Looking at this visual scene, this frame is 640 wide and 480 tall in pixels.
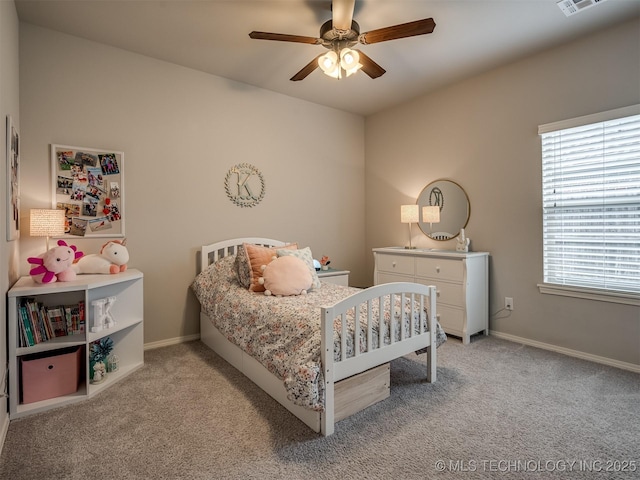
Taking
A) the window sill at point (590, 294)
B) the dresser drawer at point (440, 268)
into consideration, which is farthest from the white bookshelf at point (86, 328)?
the window sill at point (590, 294)

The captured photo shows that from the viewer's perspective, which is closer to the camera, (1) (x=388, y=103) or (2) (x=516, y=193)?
(2) (x=516, y=193)

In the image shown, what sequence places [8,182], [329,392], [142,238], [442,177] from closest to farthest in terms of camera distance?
[329,392], [8,182], [142,238], [442,177]

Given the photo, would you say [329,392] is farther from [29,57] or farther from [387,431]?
[29,57]

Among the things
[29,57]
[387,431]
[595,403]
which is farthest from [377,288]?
[29,57]

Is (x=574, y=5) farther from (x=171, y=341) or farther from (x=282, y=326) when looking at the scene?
(x=171, y=341)

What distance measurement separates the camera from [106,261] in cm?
259

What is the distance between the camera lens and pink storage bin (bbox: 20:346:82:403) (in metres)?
2.07

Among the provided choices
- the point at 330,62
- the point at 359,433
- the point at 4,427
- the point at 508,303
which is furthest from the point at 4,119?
the point at 508,303

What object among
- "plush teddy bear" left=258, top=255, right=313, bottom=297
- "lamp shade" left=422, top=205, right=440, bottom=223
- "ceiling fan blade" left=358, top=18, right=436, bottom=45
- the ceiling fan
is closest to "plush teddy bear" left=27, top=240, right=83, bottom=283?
"plush teddy bear" left=258, top=255, right=313, bottom=297

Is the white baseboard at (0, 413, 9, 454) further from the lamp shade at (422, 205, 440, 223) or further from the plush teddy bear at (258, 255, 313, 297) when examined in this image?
the lamp shade at (422, 205, 440, 223)

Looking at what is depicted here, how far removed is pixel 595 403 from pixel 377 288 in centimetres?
156

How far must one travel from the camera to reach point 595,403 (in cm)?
211

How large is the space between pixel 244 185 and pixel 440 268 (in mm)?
2245

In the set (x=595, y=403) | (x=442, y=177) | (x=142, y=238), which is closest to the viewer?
(x=595, y=403)
